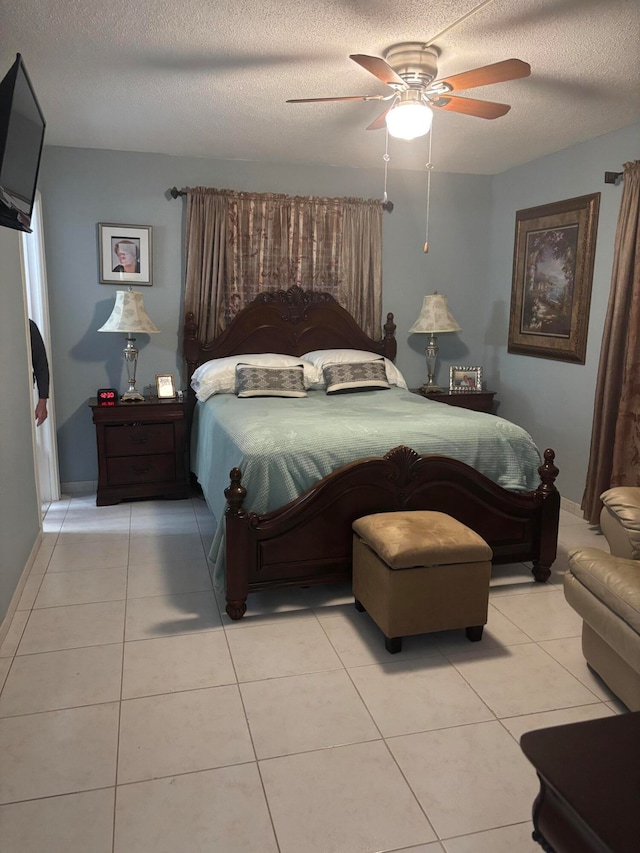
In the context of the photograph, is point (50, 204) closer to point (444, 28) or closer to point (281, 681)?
point (444, 28)

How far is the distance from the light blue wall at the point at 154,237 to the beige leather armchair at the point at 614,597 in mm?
3154

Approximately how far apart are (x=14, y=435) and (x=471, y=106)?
2.79m

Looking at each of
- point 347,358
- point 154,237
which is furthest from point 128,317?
point 347,358

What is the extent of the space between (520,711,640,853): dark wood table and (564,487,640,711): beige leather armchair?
0.75 metres

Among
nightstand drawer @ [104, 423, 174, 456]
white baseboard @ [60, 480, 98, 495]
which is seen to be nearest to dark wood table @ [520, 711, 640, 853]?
nightstand drawer @ [104, 423, 174, 456]

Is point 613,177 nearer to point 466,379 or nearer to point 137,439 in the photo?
point 466,379

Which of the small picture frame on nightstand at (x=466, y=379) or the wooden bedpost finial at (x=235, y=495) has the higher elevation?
the small picture frame on nightstand at (x=466, y=379)

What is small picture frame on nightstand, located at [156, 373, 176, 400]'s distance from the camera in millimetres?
4980

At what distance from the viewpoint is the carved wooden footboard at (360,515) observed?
3.00 metres

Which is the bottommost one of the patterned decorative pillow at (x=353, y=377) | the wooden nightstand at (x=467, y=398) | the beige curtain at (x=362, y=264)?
the wooden nightstand at (x=467, y=398)

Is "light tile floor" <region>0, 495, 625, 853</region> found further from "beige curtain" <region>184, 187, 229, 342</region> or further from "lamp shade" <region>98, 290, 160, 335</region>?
"beige curtain" <region>184, 187, 229, 342</region>

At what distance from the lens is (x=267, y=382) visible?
4570mm

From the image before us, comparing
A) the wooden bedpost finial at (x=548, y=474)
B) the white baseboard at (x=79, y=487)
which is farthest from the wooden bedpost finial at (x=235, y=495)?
the white baseboard at (x=79, y=487)

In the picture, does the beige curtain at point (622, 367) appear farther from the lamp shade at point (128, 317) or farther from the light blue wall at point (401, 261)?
the lamp shade at point (128, 317)
